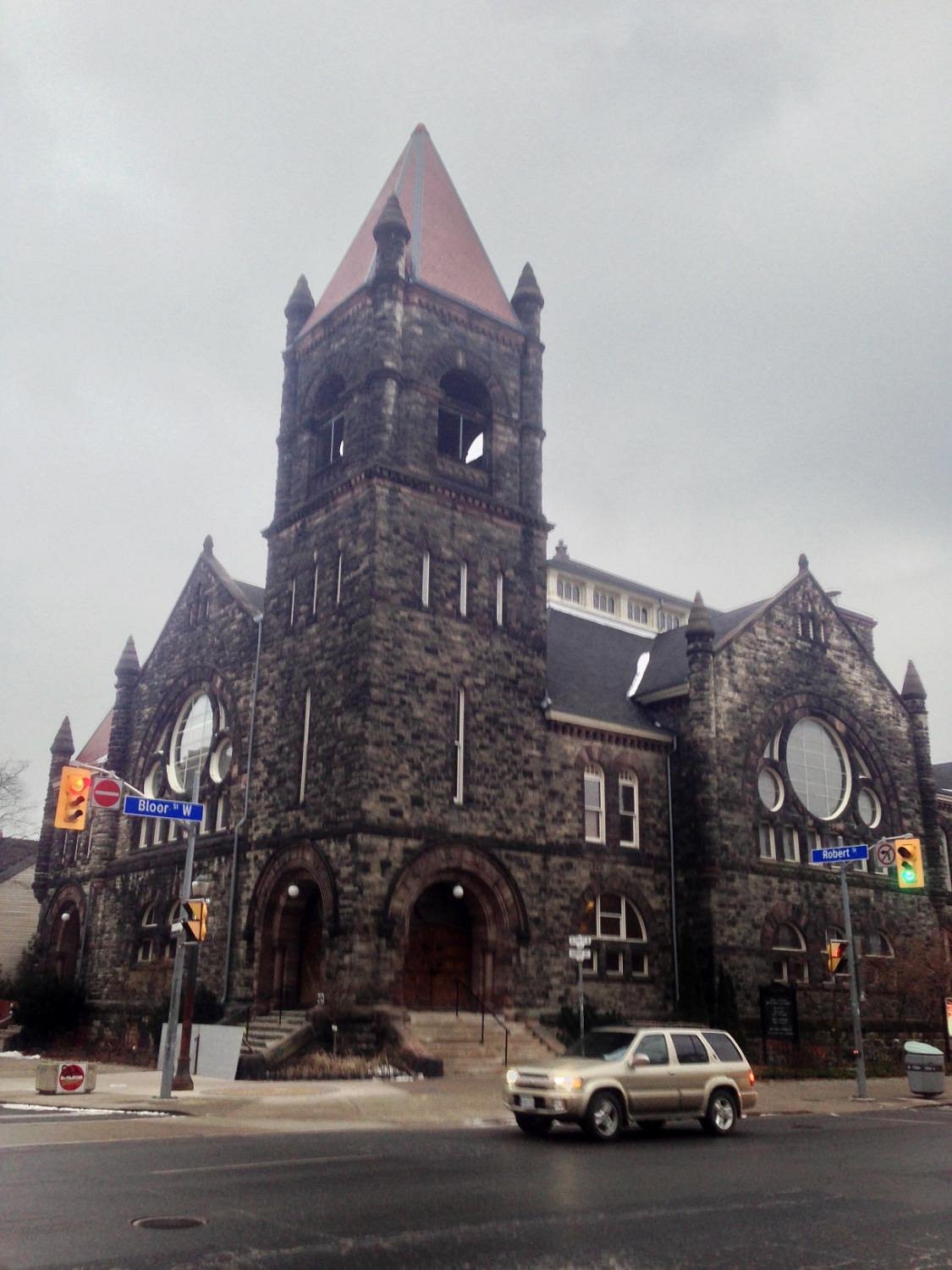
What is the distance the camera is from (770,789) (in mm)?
36219

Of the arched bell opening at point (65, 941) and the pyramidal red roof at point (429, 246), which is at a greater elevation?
the pyramidal red roof at point (429, 246)

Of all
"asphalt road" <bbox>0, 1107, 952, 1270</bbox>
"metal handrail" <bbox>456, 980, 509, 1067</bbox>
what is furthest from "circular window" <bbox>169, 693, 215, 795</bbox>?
"asphalt road" <bbox>0, 1107, 952, 1270</bbox>

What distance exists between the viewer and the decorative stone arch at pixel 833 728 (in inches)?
1399

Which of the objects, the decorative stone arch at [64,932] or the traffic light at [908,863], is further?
the decorative stone arch at [64,932]

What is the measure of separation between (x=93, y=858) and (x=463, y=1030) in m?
16.7

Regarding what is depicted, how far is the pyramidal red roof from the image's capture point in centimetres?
3503

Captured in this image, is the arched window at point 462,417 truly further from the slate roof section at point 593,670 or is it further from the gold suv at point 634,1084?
the gold suv at point 634,1084

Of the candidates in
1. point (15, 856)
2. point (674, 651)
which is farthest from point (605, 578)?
point (15, 856)

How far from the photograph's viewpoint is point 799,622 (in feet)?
127

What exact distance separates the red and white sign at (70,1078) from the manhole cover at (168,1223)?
13300mm

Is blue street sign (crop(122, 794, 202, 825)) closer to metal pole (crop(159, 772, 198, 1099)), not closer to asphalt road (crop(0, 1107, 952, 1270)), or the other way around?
metal pole (crop(159, 772, 198, 1099))

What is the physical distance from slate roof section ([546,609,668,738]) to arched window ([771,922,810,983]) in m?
6.80

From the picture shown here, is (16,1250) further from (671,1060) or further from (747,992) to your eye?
(747,992)

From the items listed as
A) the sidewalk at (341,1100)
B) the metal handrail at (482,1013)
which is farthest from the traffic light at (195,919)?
the metal handrail at (482,1013)
